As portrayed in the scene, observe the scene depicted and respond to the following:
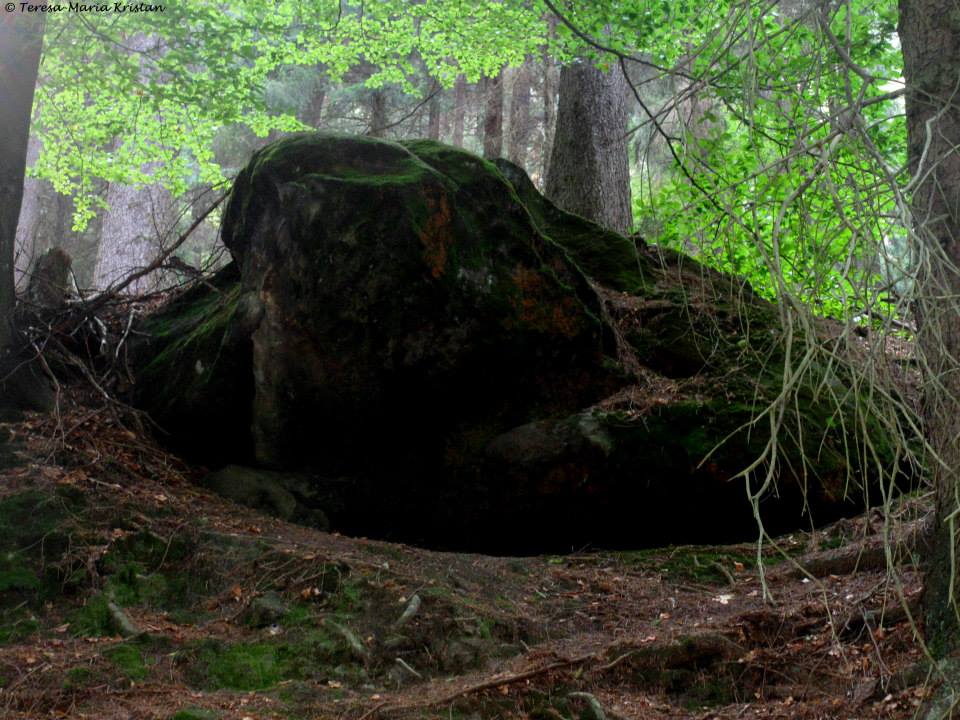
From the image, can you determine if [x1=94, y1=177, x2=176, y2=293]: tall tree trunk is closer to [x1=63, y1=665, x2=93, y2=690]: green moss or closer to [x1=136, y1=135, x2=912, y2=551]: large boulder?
[x1=136, y1=135, x2=912, y2=551]: large boulder

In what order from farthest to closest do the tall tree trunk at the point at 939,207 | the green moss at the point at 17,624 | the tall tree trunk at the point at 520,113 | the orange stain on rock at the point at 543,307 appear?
the tall tree trunk at the point at 520,113, the orange stain on rock at the point at 543,307, the green moss at the point at 17,624, the tall tree trunk at the point at 939,207

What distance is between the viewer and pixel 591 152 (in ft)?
35.9

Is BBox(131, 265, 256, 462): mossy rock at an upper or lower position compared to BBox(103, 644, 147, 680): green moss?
upper

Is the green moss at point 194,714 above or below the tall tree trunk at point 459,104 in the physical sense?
below

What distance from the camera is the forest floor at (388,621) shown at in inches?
A: 160

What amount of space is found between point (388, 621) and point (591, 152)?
24.9 ft

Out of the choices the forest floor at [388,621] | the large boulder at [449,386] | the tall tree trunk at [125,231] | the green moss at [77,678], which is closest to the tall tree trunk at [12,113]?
the forest floor at [388,621]

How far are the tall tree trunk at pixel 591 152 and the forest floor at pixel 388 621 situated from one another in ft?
18.2

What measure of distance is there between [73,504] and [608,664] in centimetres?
366

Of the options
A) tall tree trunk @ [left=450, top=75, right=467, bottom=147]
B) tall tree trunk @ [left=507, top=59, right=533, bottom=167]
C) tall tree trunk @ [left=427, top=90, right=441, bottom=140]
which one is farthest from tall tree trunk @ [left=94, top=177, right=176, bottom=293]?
tall tree trunk @ [left=507, top=59, right=533, bottom=167]

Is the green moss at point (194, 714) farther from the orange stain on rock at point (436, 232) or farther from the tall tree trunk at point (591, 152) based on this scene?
the tall tree trunk at point (591, 152)

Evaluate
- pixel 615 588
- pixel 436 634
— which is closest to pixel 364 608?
pixel 436 634

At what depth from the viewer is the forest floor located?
4.07m

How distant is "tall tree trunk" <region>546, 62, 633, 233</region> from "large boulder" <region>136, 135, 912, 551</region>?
3361mm
